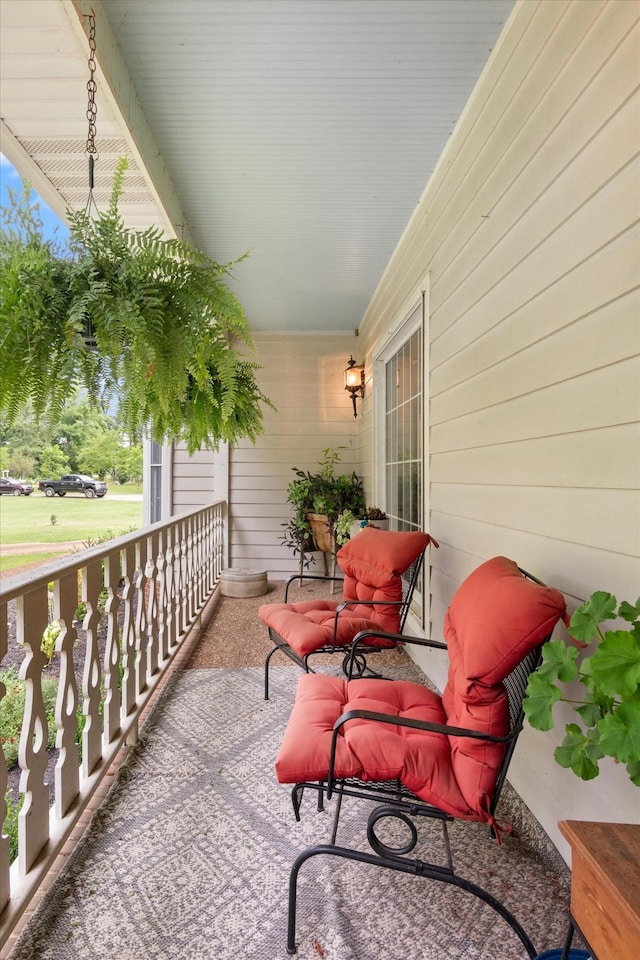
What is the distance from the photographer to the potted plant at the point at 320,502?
475 centimetres

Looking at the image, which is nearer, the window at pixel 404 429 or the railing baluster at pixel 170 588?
the railing baluster at pixel 170 588

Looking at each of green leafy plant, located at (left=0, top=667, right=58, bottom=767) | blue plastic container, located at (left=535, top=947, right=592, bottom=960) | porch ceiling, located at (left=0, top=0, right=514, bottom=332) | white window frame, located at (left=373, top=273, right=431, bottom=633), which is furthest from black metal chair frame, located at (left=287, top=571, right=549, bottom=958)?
porch ceiling, located at (left=0, top=0, right=514, bottom=332)

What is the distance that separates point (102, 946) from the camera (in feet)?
3.82

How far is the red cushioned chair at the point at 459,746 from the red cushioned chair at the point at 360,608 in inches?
33.8

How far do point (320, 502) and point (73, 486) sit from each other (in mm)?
2188

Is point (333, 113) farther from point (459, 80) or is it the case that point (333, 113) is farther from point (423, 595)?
point (423, 595)

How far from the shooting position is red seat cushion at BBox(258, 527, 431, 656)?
7.52 ft

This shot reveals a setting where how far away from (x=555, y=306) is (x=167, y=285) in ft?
3.71

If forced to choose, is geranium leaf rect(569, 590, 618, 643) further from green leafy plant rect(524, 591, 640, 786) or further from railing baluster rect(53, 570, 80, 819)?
railing baluster rect(53, 570, 80, 819)

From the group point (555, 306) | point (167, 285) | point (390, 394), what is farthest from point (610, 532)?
point (390, 394)

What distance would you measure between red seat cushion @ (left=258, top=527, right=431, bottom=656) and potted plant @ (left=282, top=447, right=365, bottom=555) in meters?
1.89

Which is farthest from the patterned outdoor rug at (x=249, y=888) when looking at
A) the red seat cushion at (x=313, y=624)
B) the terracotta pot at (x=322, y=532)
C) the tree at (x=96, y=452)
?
the terracotta pot at (x=322, y=532)

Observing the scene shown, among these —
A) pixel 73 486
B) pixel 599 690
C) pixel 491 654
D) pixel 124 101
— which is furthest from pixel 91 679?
pixel 73 486

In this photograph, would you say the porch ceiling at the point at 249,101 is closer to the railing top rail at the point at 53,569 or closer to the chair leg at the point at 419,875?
the railing top rail at the point at 53,569
